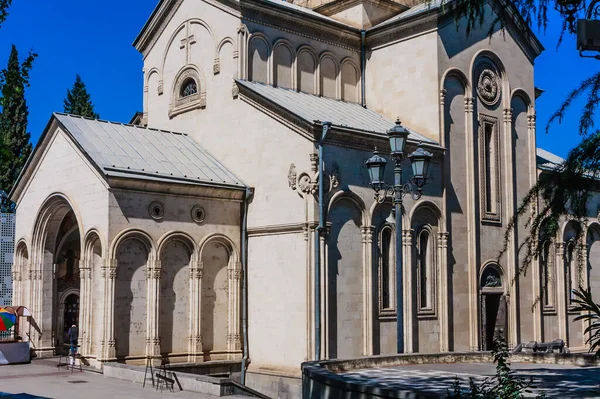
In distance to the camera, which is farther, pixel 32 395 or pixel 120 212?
pixel 120 212

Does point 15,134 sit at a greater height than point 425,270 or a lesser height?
greater

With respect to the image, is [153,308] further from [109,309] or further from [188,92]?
[188,92]

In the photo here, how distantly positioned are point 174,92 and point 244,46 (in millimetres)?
3759

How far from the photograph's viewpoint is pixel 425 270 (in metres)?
23.9

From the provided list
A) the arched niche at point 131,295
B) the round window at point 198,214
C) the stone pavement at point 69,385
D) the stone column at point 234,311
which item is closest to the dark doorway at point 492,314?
the stone column at point 234,311

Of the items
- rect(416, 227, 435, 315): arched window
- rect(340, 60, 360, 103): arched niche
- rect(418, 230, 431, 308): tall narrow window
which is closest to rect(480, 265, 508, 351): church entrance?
rect(416, 227, 435, 315): arched window

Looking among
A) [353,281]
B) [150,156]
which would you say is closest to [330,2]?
[150,156]

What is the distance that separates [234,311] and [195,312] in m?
1.26

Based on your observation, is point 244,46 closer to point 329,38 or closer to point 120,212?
point 329,38

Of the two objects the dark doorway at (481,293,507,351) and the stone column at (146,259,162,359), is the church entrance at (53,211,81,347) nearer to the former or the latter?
the stone column at (146,259,162,359)

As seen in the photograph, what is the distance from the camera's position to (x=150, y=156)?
23.3 meters

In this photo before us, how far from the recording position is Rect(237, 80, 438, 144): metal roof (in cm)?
2306

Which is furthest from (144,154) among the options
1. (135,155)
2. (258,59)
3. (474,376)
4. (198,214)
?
(474,376)

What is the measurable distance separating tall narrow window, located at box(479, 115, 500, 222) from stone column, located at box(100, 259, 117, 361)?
1208 cm
